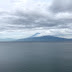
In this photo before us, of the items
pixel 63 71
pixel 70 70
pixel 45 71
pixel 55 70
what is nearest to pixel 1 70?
pixel 45 71

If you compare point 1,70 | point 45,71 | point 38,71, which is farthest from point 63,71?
point 1,70

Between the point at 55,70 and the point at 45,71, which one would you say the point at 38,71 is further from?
the point at 55,70

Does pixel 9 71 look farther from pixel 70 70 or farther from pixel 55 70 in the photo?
pixel 70 70

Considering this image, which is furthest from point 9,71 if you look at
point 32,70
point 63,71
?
point 63,71

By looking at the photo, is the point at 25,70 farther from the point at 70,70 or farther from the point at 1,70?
the point at 70,70

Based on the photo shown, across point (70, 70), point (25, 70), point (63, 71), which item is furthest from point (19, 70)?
point (70, 70)

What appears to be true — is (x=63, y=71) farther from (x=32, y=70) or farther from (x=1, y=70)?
(x=1, y=70)
